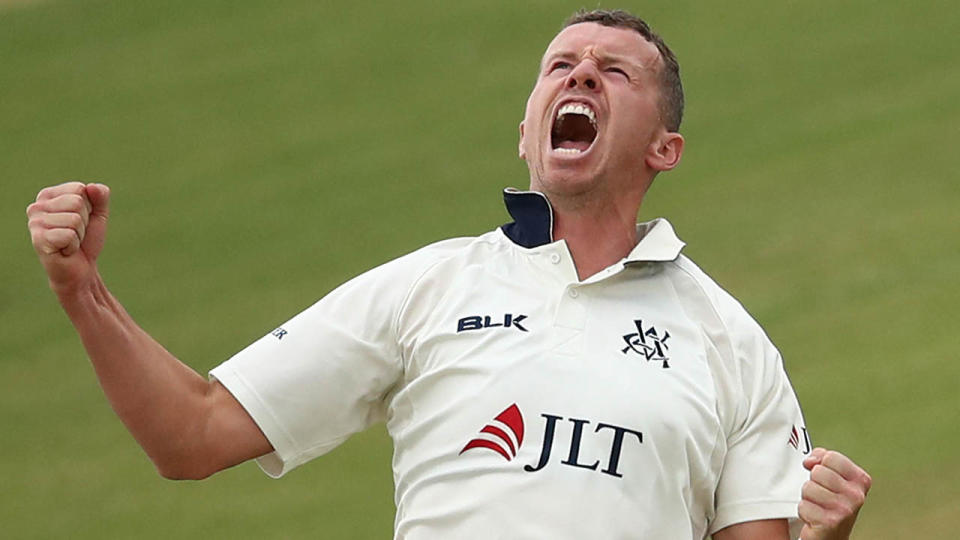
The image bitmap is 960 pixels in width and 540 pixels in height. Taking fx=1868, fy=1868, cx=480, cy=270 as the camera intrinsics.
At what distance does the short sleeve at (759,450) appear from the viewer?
3785 mm

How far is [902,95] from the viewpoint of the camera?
39.6 ft

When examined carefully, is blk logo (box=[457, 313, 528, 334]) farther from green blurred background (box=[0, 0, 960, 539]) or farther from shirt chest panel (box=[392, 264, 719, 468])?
green blurred background (box=[0, 0, 960, 539])

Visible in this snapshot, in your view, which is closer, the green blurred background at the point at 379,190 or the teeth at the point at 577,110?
the teeth at the point at 577,110

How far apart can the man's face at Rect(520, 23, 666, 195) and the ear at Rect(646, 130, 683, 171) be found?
0.04 feet

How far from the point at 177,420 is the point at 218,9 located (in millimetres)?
10155

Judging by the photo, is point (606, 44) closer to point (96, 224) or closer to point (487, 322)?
point (487, 322)

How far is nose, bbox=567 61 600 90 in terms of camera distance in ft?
13.3

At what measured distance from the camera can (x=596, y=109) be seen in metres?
4.07

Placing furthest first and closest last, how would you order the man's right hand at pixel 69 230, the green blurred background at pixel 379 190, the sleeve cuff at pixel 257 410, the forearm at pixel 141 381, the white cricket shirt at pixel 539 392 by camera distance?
the green blurred background at pixel 379 190 < the sleeve cuff at pixel 257 410 < the white cricket shirt at pixel 539 392 < the forearm at pixel 141 381 < the man's right hand at pixel 69 230

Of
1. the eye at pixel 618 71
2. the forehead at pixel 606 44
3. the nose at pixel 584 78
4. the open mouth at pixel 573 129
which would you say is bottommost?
the open mouth at pixel 573 129

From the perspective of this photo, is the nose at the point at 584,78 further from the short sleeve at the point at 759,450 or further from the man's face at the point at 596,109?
the short sleeve at the point at 759,450

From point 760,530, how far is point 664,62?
108cm

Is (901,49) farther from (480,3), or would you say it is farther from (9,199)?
(9,199)

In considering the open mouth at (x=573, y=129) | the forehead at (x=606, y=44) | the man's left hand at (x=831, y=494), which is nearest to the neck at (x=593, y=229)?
the open mouth at (x=573, y=129)
